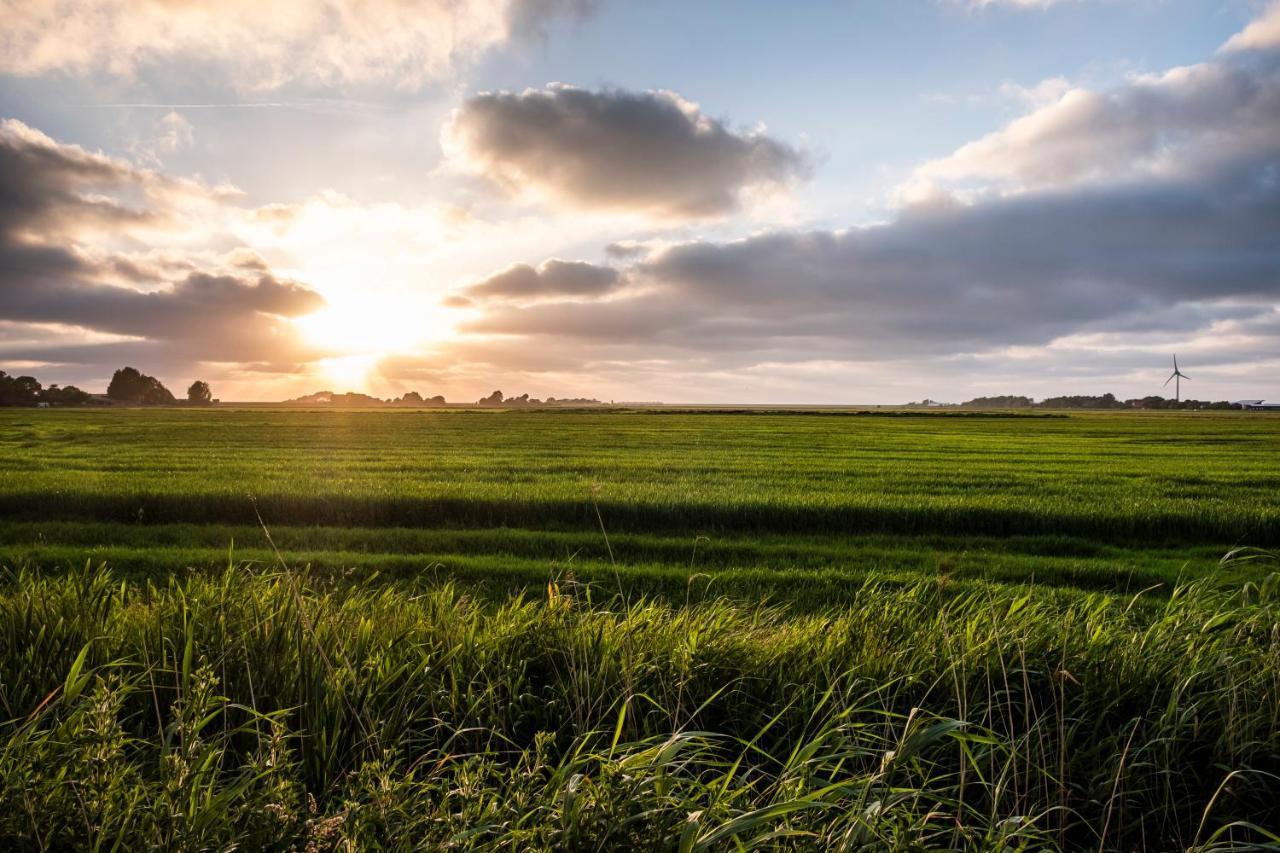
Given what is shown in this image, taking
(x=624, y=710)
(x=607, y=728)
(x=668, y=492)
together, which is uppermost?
(x=624, y=710)

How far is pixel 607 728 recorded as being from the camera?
12.5ft

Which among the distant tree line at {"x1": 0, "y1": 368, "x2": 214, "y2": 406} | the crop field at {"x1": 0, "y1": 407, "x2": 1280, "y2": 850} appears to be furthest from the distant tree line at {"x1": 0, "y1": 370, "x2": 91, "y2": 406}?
the crop field at {"x1": 0, "y1": 407, "x2": 1280, "y2": 850}

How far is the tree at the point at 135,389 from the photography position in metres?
174

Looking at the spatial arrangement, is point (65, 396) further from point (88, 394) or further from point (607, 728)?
point (607, 728)

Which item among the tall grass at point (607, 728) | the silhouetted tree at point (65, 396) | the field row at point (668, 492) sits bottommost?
the field row at point (668, 492)

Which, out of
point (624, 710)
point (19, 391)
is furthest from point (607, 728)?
point (19, 391)

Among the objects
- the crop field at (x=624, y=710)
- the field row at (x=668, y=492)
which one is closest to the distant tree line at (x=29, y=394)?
the field row at (x=668, y=492)

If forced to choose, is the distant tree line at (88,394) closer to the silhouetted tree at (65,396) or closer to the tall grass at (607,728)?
the silhouetted tree at (65,396)

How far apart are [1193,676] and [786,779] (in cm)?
335

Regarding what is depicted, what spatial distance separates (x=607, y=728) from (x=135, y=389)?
21806cm

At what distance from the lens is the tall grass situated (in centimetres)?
265

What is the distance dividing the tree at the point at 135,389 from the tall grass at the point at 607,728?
213460mm

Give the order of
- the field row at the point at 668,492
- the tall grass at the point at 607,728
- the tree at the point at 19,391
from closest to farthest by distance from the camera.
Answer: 1. the tall grass at the point at 607,728
2. the field row at the point at 668,492
3. the tree at the point at 19,391

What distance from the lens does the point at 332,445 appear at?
3991 centimetres
